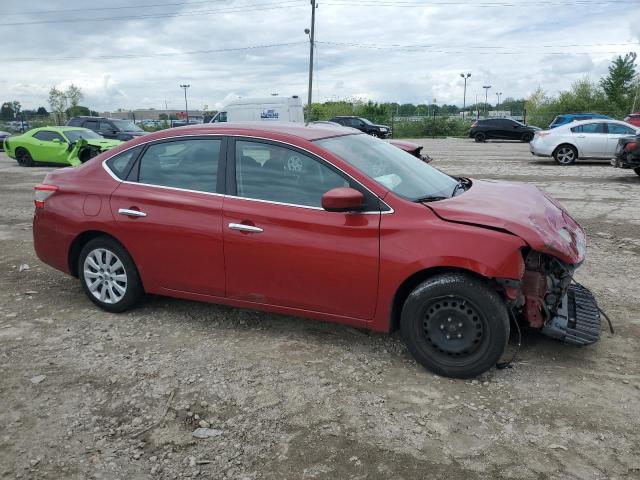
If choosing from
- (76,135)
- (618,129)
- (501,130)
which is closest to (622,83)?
(501,130)

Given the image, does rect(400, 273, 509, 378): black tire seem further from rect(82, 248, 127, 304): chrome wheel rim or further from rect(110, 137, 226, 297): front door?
rect(82, 248, 127, 304): chrome wheel rim

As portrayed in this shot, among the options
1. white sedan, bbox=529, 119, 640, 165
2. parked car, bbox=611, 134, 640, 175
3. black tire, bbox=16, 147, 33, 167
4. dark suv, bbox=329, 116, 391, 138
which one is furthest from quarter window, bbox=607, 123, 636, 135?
dark suv, bbox=329, 116, 391, 138

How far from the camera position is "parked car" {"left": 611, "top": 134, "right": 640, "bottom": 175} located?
12573 millimetres

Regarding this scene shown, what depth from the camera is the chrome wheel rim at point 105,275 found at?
4.73 m

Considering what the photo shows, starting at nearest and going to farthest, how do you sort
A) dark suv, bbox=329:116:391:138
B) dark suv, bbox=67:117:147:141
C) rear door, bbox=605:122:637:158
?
1. rear door, bbox=605:122:637:158
2. dark suv, bbox=67:117:147:141
3. dark suv, bbox=329:116:391:138

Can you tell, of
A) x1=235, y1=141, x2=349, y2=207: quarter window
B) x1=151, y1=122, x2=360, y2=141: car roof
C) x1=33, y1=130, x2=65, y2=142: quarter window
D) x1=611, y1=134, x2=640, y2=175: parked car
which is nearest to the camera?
x1=235, y1=141, x2=349, y2=207: quarter window

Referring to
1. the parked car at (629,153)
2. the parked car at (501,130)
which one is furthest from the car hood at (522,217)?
the parked car at (501,130)

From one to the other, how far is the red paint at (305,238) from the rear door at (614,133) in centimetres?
1395

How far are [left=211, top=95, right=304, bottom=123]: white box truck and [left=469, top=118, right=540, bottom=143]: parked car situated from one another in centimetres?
1564

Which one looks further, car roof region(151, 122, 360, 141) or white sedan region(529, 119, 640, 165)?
white sedan region(529, 119, 640, 165)

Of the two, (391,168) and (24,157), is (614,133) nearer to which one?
(391,168)

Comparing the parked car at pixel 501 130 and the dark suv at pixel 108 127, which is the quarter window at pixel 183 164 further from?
the parked car at pixel 501 130

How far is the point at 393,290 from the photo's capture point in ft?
12.1

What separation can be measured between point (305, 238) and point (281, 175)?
1.76ft
